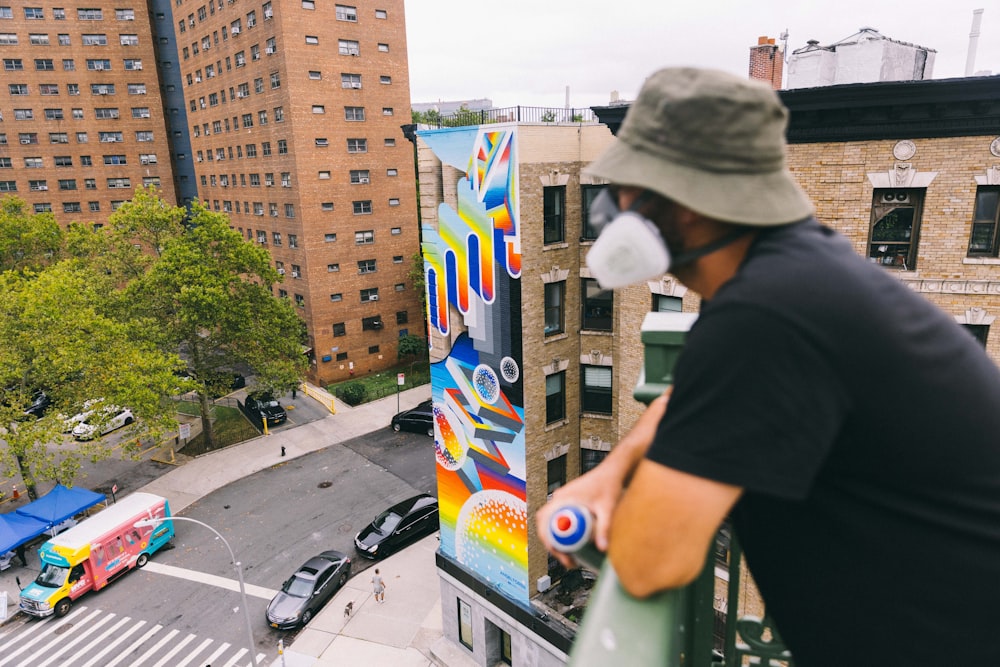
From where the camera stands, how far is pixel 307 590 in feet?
74.5

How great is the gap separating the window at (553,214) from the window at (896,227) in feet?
25.0

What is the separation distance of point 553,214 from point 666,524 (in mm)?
16769

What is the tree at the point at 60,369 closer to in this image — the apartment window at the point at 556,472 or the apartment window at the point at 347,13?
the apartment window at the point at 556,472

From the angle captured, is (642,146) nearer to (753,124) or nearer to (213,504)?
(753,124)

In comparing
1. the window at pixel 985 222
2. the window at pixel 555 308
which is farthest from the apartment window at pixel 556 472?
the window at pixel 985 222

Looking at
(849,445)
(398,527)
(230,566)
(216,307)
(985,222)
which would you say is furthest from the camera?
(216,307)

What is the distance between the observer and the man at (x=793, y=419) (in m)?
1.39

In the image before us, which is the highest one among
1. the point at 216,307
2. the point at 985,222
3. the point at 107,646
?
the point at 985,222

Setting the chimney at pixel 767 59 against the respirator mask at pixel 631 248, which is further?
the chimney at pixel 767 59

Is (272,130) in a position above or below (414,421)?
above

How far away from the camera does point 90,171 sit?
59.4 metres

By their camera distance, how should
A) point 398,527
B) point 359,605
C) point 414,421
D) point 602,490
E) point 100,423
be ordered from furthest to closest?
point 414,421, point 100,423, point 398,527, point 359,605, point 602,490

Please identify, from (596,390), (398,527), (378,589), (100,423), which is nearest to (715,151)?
(596,390)

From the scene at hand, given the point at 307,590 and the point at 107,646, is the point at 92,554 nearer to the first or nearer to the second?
the point at 107,646
